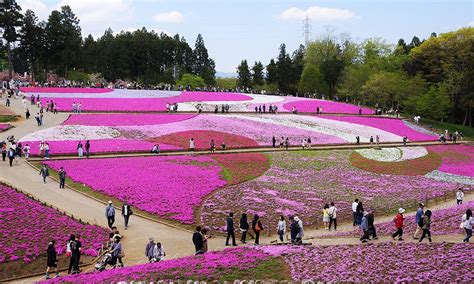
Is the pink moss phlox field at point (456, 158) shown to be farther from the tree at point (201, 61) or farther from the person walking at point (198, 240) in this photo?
the tree at point (201, 61)

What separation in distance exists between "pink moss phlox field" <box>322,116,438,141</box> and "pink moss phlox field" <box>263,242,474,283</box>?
4605 cm

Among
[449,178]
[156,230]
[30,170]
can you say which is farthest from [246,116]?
[156,230]

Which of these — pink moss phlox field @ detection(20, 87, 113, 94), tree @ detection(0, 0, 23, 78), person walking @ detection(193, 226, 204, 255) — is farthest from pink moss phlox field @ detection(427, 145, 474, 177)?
tree @ detection(0, 0, 23, 78)

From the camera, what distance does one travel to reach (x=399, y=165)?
4766 centimetres

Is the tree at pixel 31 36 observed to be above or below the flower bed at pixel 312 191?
above

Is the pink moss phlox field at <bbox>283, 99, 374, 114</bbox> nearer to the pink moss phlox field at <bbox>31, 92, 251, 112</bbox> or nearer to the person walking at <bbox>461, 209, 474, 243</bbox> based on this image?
the pink moss phlox field at <bbox>31, 92, 251, 112</bbox>

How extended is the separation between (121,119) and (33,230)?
35358mm

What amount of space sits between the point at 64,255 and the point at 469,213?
58.4ft

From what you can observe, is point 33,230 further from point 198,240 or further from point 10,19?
point 10,19

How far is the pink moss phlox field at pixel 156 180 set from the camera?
3183 cm

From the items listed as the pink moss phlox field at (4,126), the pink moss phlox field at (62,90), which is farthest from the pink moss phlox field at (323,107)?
the pink moss phlox field at (4,126)

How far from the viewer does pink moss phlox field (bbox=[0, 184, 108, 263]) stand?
74.6 ft

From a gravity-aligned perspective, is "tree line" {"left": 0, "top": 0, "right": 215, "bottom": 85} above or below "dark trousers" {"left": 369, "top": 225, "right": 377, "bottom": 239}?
above

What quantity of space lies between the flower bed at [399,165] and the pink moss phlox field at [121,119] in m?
23.8
